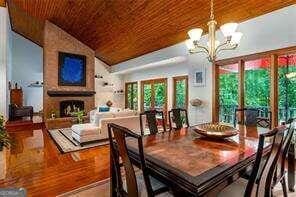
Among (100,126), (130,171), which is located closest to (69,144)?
(100,126)

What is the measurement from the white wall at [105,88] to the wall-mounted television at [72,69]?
168 centimetres

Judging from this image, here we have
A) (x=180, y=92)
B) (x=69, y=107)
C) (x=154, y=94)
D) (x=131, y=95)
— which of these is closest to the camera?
(x=180, y=92)

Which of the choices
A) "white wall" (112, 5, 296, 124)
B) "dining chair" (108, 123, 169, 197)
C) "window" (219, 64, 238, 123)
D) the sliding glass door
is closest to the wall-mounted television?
"white wall" (112, 5, 296, 124)

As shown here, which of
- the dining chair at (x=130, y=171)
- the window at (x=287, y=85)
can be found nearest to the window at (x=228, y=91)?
the window at (x=287, y=85)

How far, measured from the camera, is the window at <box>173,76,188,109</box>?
7.41m

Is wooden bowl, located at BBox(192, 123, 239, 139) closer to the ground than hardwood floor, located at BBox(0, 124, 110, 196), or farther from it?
farther from it

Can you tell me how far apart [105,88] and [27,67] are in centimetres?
442

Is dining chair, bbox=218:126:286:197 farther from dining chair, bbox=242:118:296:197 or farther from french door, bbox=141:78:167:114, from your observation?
french door, bbox=141:78:167:114

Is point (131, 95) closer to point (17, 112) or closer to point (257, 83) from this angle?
point (17, 112)

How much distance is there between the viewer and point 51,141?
5.04 metres

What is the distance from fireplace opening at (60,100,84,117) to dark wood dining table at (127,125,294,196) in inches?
248

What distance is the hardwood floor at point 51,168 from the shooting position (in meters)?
2.61

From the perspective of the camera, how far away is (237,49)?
15.4ft

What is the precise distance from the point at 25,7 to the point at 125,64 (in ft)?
13.7
